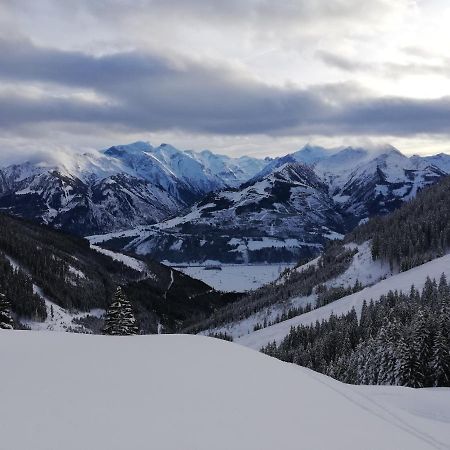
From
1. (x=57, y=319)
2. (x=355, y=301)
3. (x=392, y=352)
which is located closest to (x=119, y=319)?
(x=392, y=352)

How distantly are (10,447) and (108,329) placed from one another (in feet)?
140

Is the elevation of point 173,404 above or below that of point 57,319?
above

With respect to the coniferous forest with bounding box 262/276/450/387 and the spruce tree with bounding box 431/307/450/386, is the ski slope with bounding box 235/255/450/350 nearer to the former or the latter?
the coniferous forest with bounding box 262/276/450/387

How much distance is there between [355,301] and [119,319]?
109085 mm

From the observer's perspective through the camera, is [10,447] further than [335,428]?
No

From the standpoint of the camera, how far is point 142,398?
14992mm

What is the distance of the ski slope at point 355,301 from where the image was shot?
463 ft

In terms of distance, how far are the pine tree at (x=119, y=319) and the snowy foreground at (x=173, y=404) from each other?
29.6 m

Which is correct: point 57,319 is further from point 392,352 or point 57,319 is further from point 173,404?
point 173,404

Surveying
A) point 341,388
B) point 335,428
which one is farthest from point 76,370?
point 341,388

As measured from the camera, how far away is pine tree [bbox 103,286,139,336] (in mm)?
51406

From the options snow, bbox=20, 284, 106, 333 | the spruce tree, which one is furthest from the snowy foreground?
snow, bbox=20, 284, 106, 333

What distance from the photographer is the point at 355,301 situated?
146500mm

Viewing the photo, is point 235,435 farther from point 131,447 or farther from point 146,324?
point 146,324
